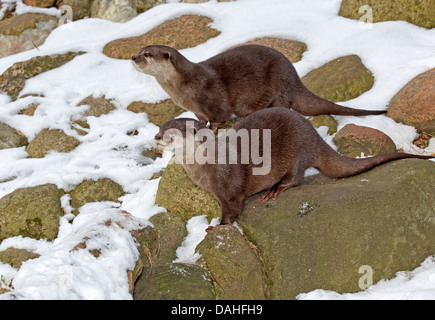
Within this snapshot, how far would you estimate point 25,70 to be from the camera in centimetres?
584

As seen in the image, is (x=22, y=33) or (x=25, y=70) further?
(x=22, y=33)

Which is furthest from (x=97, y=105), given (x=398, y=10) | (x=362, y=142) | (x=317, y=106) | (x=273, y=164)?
(x=398, y=10)

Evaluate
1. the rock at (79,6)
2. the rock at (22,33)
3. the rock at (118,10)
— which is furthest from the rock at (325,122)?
the rock at (79,6)

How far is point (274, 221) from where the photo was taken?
99.7 inches

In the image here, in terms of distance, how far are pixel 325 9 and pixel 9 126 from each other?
457 centimetres

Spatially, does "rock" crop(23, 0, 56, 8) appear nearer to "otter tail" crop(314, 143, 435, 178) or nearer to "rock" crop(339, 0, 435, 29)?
"rock" crop(339, 0, 435, 29)

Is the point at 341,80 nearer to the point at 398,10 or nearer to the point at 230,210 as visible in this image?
the point at 398,10

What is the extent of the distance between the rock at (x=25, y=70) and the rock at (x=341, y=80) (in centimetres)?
357

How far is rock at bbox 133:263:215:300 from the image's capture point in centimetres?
207

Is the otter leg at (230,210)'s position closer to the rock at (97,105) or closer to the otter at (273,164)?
the otter at (273,164)

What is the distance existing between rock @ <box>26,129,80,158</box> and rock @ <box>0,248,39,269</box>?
1.32 metres

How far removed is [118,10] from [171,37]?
5.95ft

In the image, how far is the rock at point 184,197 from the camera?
320cm

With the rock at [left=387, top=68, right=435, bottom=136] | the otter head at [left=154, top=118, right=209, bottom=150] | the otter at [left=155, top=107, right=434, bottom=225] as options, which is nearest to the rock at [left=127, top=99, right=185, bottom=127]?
the otter at [left=155, top=107, right=434, bottom=225]
